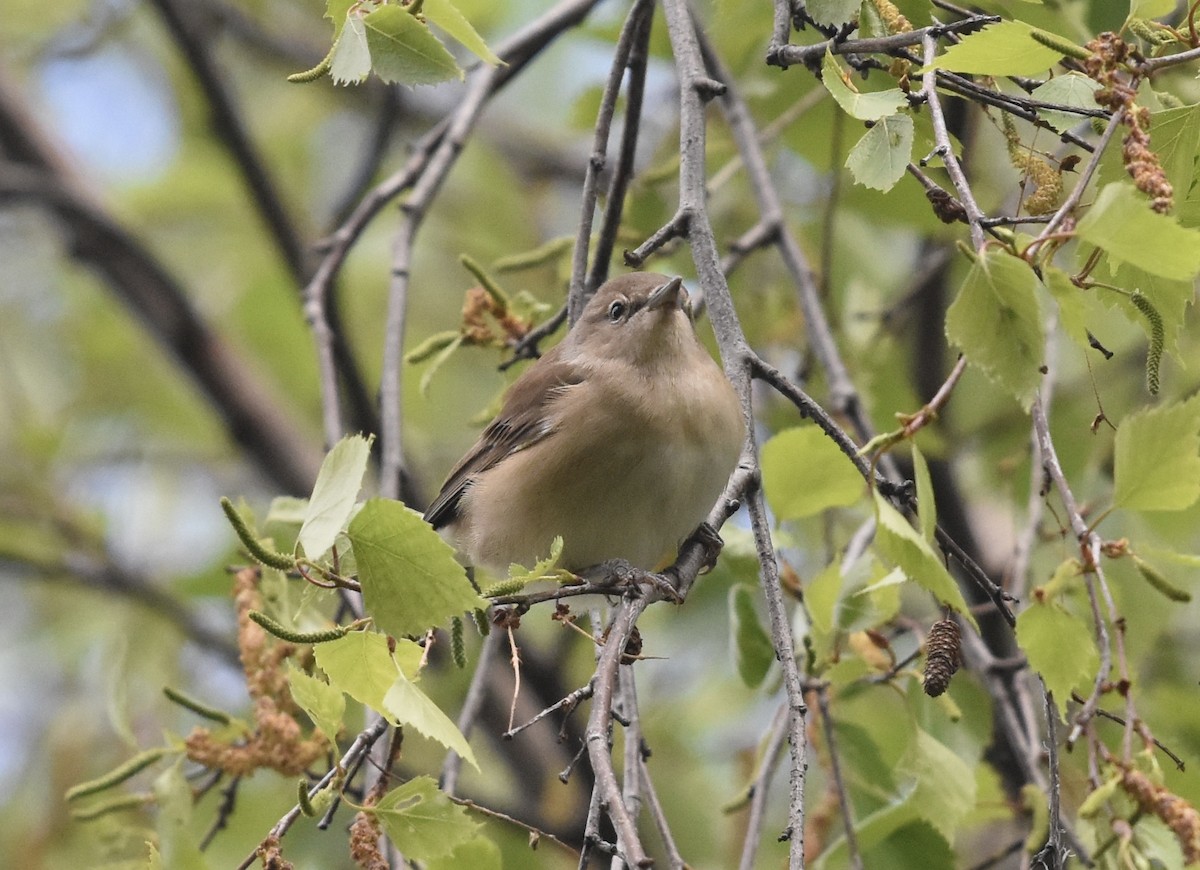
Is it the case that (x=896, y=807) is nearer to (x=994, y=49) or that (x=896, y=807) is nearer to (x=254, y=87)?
(x=994, y=49)

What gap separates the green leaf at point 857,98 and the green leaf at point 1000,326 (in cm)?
42

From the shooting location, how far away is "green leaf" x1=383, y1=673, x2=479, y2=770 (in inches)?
86.4

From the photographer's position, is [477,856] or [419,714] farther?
[477,856]

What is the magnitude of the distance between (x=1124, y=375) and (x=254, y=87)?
6113 mm

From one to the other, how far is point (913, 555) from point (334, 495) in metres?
0.88

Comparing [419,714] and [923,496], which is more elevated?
[923,496]

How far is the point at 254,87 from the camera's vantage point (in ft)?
31.3

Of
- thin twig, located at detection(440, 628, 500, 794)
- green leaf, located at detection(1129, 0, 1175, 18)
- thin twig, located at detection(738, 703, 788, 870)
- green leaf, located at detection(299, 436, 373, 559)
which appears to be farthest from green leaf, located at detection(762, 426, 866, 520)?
green leaf, located at detection(299, 436, 373, 559)

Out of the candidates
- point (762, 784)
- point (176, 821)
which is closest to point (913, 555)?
point (762, 784)

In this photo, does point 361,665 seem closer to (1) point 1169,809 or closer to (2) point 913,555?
(2) point 913,555

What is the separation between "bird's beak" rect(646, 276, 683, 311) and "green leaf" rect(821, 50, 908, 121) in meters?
1.65

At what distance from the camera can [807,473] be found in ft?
10.9

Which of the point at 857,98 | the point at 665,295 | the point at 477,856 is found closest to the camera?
the point at 857,98

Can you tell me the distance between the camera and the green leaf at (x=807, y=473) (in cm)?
328
